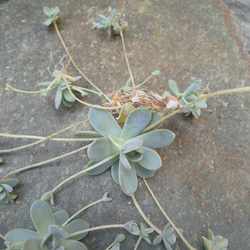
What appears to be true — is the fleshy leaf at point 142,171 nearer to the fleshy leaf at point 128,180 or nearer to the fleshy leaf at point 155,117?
the fleshy leaf at point 128,180

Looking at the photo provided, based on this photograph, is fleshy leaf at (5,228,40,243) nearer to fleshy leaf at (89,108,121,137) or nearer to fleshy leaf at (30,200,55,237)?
fleshy leaf at (30,200,55,237)

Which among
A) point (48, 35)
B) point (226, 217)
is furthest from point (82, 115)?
point (226, 217)

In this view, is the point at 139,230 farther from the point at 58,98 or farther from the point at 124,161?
the point at 58,98

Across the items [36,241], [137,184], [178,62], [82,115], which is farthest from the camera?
[178,62]

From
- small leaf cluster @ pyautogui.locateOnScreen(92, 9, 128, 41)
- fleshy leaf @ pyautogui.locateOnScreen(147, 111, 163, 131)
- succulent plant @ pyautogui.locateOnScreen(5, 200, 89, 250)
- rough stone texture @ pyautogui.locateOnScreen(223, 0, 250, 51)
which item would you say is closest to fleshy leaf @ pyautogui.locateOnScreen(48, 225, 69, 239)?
succulent plant @ pyautogui.locateOnScreen(5, 200, 89, 250)

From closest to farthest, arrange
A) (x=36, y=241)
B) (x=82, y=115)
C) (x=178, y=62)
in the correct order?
1. (x=36, y=241)
2. (x=82, y=115)
3. (x=178, y=62)

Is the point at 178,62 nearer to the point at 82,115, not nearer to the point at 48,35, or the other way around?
the point at 82,115

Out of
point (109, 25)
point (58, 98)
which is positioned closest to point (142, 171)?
point (58, 98)
